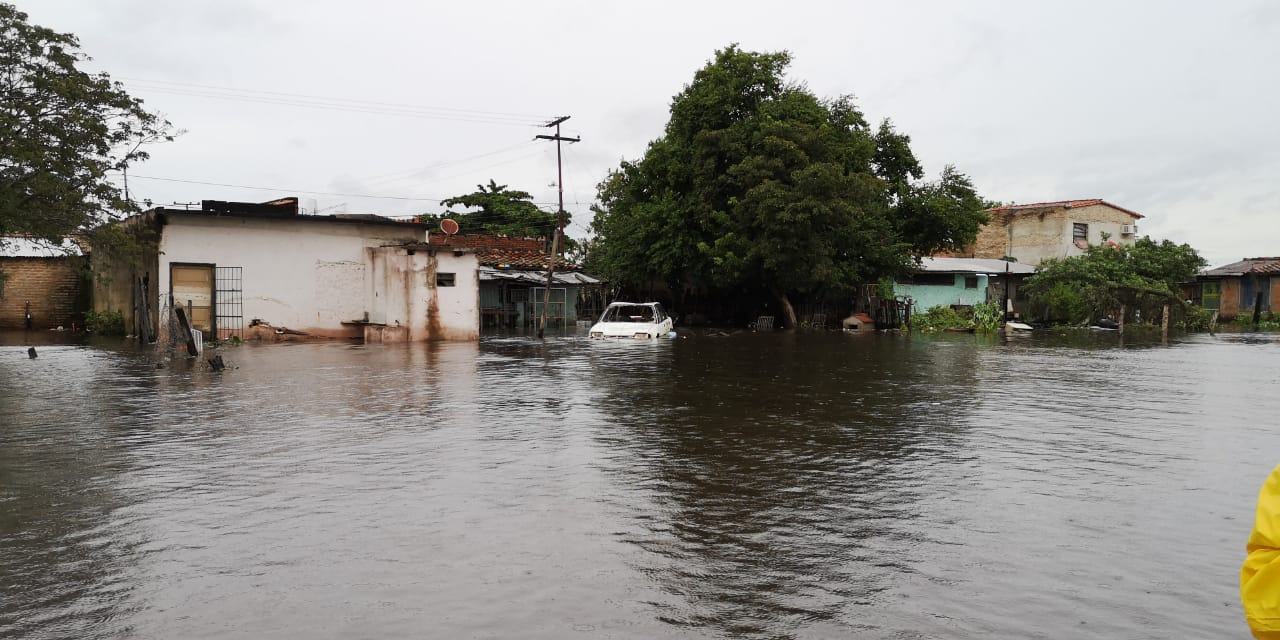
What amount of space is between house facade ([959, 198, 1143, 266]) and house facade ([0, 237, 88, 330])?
4869cm

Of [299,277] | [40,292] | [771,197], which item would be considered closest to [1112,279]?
[771,197]

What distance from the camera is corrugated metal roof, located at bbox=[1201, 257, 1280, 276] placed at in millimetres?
52938

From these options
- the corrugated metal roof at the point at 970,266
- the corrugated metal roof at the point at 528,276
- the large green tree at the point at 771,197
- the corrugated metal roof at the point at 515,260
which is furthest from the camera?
the corrugated metal roof at the point at 970,266

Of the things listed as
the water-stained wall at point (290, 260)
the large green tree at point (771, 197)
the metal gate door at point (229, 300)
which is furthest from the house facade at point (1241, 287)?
the metal gate door at point (229, 300)

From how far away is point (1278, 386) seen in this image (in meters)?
16.4

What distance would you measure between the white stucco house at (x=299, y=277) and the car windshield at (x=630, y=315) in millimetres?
4474

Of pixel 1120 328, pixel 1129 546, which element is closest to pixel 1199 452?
pixel 1129 546

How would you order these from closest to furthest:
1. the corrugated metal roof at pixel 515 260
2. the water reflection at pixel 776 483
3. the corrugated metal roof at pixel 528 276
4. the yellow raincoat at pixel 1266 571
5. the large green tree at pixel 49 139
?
the yellow raincoat at pixel 1266 571
the water reflection at pixel 776 483
the large green tree at pixel 49 139
the corrugated metal roof at pixel 528 276
the corrugated metal roof at pixel 515 260

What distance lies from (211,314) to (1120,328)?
37.6 metres

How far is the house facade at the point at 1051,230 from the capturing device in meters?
58.5

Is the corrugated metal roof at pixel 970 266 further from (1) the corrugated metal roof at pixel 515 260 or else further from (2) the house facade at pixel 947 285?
(1) the corrugated metal roof at pixel 515 260

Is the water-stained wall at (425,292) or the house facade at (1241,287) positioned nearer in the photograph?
the water-stained wall at (425,292)

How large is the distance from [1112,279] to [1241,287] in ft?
43.6

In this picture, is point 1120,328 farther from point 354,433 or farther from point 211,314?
point 354,433
